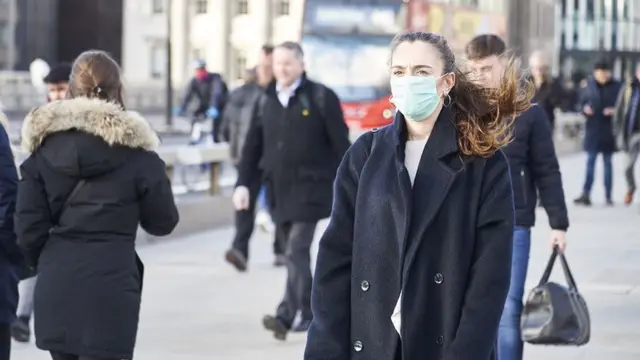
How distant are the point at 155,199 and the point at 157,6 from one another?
269 feet

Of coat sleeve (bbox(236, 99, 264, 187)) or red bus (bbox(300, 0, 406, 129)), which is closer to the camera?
coat sleeve (bbox(236, 99, 264, 187))

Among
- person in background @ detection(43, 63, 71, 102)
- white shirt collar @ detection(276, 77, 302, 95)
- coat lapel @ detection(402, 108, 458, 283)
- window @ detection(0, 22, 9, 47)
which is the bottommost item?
coat lapel @ detection(402, 108, 458, 283)

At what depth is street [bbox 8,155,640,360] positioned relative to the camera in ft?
29.0

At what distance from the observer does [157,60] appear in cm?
8456

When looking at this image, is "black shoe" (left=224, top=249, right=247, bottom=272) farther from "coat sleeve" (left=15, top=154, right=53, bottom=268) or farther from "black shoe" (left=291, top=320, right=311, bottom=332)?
"coat sleeve" (left=15, top=154, right=53, bottom=268)

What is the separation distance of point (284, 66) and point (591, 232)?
293 inches

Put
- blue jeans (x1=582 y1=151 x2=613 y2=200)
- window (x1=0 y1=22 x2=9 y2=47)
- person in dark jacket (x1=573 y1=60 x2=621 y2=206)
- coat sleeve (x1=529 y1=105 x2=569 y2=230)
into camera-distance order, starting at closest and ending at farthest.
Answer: coat sleeve (x1=529 y1=105 x2=569 y2=230), blue jeans (x1=582 y1=151 x2=613 y2=200), person in dark jacket (x1=573 y1=60 x2=621 y2=206), window (x1=0 y1=22 x2=9 y2=47)

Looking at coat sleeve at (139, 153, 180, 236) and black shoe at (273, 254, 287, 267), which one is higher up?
coat sleeve at (139, 153, 180, 236)

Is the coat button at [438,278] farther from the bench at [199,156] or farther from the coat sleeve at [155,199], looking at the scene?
the bench at [199,156]

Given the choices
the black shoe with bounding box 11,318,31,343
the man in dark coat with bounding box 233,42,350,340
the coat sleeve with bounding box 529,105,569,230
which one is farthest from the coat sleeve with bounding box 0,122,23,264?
the man in dark coat with bounding box 233,42,350,340

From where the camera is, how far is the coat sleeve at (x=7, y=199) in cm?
606

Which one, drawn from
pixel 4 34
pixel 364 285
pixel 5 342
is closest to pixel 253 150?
pixel 5 342

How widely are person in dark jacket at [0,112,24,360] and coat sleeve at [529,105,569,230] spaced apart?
2382 mm

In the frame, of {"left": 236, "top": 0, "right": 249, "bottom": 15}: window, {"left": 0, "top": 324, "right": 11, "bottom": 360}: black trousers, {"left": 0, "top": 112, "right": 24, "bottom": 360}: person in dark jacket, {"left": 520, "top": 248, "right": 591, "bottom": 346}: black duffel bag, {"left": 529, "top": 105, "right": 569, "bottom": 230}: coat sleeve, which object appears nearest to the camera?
{"left": 0, "top": 324, "right": 11, "bottom": 360}: black trousers
